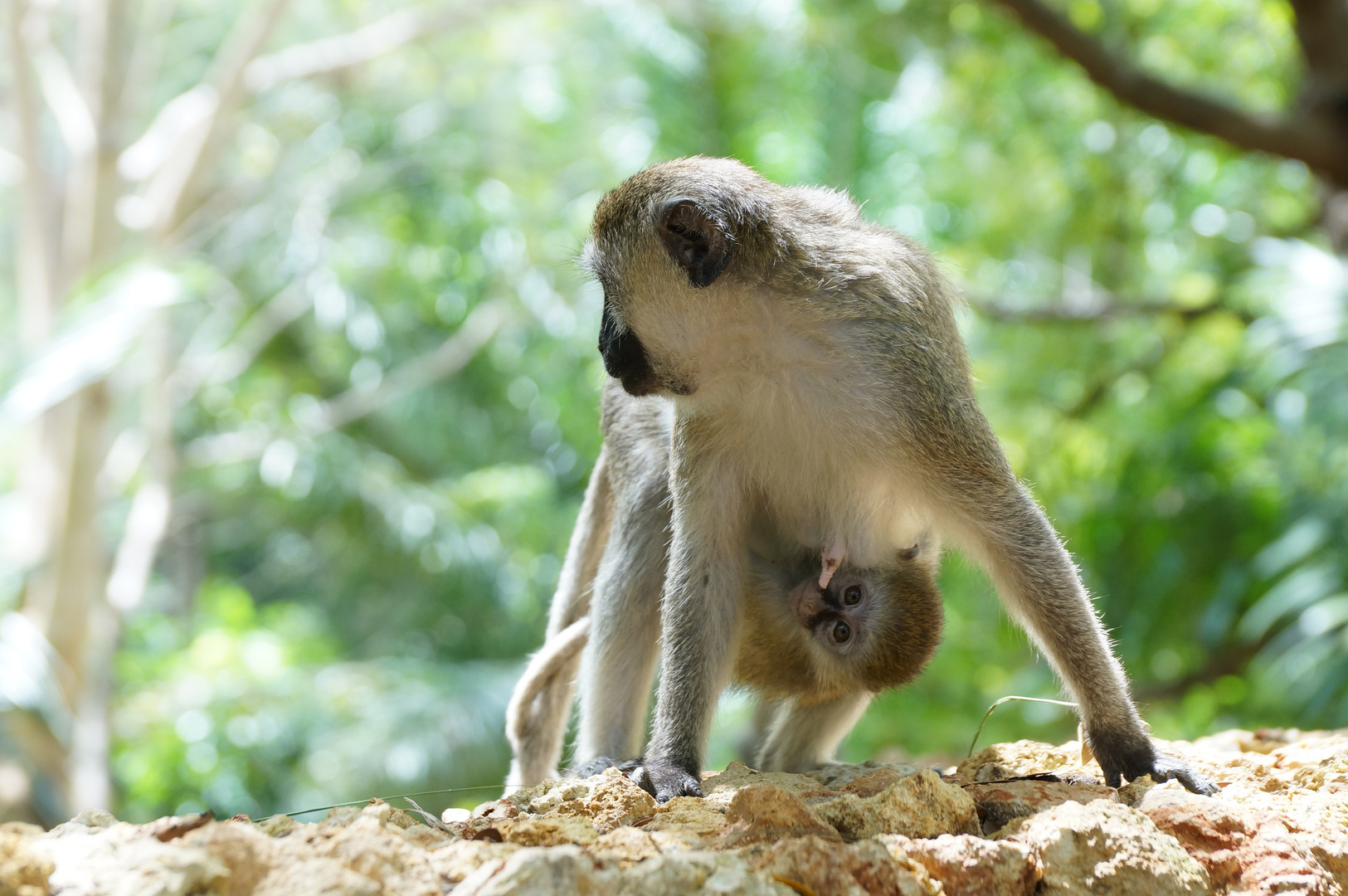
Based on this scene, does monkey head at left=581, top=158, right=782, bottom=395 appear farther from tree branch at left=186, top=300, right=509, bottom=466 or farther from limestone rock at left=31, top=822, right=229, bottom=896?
tree branch at left=186, top=300, right=509, bottom=466

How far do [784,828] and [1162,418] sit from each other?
6.91 meters

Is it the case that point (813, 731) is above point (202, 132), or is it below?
below

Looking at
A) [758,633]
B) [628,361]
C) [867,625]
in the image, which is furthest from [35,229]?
[867,625]

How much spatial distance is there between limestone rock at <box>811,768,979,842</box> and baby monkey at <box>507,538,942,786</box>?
90 centimetres

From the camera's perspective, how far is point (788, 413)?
115 inches

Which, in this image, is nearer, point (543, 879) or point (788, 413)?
point (543, 879)

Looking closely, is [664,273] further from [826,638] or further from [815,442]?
[826,638]

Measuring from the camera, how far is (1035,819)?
208cm

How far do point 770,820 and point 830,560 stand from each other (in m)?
1.11

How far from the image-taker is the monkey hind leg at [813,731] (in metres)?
3.41

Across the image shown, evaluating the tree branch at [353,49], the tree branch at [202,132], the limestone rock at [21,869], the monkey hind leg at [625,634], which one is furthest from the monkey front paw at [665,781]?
the tree branch at [353,49]

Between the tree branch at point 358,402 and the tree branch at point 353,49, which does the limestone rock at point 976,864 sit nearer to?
the tree branch at point 353,49

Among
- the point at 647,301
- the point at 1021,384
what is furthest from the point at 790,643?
the point at 1021,384

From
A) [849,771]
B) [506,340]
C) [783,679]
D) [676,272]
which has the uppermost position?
[506,340]
